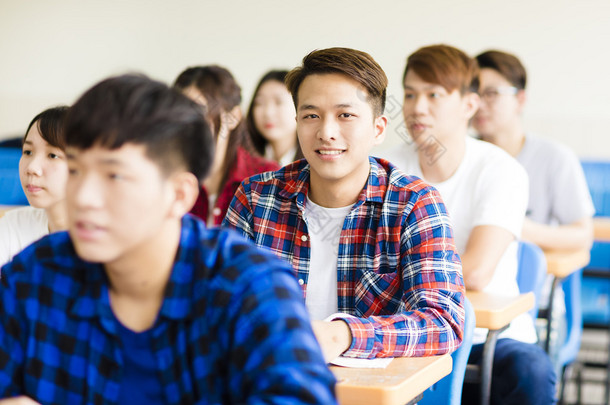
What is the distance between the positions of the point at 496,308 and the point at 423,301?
38 centimetres

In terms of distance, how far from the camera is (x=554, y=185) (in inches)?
130

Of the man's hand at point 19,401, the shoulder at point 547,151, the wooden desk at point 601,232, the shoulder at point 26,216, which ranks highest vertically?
the shoulder at point 547,151

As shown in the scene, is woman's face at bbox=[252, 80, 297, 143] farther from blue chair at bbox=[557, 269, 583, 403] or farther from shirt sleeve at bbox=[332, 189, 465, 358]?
shirt sleeve at bbox=[332, 189, 465, 358]

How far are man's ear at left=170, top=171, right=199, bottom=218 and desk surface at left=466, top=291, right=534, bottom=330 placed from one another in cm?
100

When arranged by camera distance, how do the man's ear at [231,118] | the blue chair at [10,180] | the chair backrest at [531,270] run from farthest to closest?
the blue chair at [10,180], the man's ear at [231,118], the chair backrest at [531,270]

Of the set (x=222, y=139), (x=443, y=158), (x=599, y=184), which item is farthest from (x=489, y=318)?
(x=599, y=184)

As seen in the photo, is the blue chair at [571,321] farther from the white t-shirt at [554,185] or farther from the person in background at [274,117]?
the person in background at [274,117]

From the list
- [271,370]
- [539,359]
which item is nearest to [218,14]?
[539,359]

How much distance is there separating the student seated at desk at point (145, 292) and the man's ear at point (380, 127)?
884mm

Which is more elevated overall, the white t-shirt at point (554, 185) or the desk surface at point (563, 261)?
the white t-shirt at point (554, 185)

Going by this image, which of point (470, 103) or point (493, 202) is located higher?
point (470, 103)

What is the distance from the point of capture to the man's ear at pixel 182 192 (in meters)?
1.08

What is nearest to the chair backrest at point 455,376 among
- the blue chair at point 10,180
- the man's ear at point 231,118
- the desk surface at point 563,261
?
the desk surface at point 563,261

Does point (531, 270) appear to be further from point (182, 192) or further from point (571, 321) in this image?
point (182, 192)
